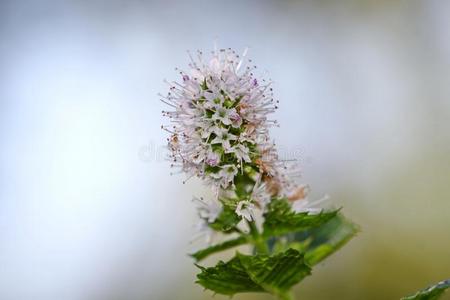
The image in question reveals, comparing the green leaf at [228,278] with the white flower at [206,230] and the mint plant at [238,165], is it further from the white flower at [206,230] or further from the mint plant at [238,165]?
the white flower at [206,230]

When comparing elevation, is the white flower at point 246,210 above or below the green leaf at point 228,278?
above

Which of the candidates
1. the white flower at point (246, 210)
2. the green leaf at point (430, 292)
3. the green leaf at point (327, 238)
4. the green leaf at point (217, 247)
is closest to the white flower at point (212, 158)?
the white flower at point (246, 210)

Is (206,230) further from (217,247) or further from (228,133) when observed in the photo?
(228,133)

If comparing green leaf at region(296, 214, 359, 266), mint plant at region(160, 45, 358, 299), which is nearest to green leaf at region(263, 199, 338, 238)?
mint plant at region(160, 45, 358, 299)

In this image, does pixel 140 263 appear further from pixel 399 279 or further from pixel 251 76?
pixel 251 76

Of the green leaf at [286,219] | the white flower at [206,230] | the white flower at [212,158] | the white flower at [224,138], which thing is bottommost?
the green leaf at [286,219]

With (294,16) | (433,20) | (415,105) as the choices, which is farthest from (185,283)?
(433,20)

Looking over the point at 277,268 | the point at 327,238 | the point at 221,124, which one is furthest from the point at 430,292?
the point at 221,124

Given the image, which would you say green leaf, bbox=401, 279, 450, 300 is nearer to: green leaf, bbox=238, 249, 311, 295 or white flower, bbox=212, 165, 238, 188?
green leaf, bbox=238, 249, 311, 295
